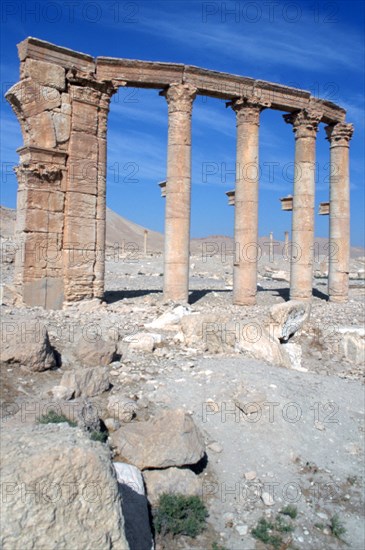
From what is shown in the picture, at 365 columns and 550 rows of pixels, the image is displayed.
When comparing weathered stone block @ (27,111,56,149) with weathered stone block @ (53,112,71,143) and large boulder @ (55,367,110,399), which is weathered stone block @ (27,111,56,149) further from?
large boulder @ (55,367,110,399)

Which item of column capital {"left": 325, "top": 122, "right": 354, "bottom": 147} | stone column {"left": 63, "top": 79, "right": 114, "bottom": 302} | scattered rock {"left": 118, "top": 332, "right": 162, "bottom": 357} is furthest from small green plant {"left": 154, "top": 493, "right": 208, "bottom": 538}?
column capital {"left": 325, "top": 122, "right": 354, "bottom": 147}

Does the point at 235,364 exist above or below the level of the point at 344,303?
below

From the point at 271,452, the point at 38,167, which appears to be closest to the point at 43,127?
the point at 38,167

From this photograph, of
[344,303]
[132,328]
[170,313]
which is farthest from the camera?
[344,303]

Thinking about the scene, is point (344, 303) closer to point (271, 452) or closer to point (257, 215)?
point (257, 215)

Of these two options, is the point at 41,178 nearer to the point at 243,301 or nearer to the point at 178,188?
the point at 178,188

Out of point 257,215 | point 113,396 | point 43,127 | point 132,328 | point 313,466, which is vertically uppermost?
point 43,127

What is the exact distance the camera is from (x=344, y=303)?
19.3 m

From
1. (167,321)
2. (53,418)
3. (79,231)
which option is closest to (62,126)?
(79,231)

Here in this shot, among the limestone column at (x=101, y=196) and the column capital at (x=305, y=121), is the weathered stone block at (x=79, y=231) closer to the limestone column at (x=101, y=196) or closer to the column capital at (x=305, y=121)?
the limestone column at (x=101, y=196)

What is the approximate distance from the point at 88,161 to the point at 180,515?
1132 centimetres

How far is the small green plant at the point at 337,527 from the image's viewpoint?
600cm

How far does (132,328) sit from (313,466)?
20.0 feet

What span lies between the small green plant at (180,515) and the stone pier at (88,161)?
9228 mm
